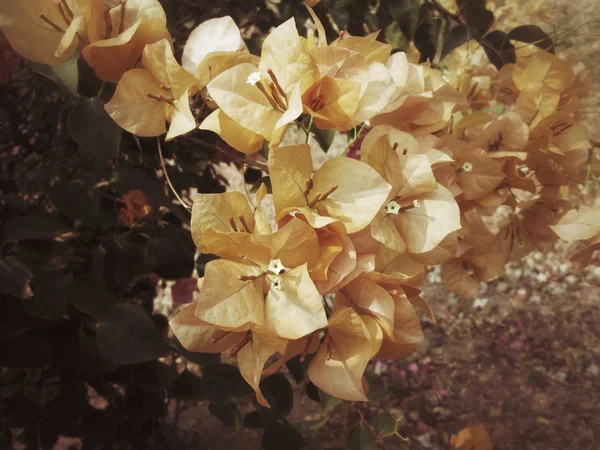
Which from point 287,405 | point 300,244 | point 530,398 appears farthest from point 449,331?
point 300,244

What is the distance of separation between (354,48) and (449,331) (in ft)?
5.05

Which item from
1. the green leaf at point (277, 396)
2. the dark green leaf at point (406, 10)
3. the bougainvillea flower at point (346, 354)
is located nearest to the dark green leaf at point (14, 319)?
the green leaf at point (277, 396)

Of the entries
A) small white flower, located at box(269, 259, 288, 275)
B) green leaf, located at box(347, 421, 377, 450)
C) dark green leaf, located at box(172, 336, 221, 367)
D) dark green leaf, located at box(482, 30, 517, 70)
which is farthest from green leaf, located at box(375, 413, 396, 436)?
dark green leaf, located at box(482, 30, 517, 70)

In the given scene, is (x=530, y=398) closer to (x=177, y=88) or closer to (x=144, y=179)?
(x=144, y=179)

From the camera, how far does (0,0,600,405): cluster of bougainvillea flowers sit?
0.38 metres

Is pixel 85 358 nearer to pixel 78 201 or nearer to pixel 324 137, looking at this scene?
pixel 78 201

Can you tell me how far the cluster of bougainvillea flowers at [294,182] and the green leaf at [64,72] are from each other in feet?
0.07

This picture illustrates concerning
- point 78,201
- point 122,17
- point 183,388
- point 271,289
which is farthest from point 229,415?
point 122,17

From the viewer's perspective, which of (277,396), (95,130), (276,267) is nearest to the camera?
(276,267)

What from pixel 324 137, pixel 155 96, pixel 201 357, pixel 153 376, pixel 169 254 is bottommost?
pixel 153 376

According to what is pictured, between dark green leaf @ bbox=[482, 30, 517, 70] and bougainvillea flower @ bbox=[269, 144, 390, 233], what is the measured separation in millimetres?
497

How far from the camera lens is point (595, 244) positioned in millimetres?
540

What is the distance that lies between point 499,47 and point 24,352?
85 centimetres

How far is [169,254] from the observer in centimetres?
→ 70
